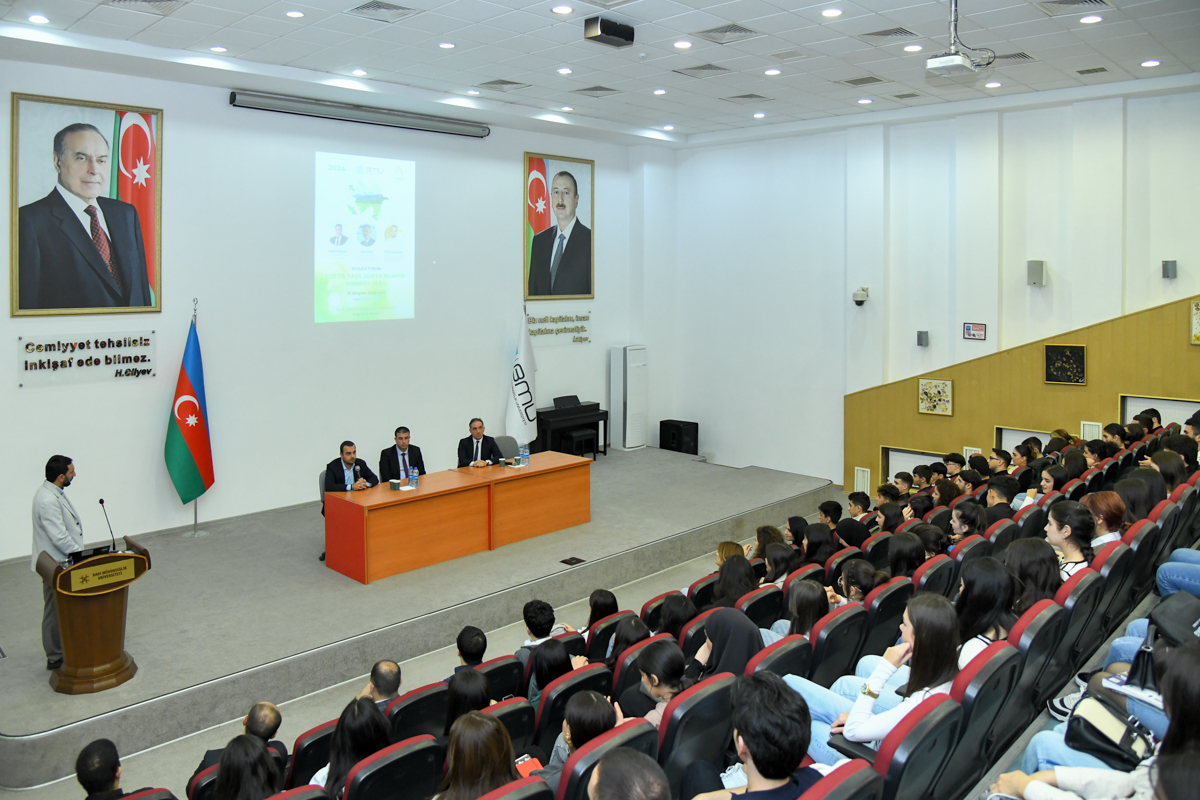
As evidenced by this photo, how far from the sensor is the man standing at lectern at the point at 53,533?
200 inches

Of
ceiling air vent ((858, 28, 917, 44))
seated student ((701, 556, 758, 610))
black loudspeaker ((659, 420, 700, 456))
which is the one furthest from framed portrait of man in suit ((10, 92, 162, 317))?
black loudspeaker ((659, 420, 700, 456))

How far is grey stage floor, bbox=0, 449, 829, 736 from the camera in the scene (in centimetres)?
507

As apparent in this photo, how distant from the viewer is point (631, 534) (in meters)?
8.04

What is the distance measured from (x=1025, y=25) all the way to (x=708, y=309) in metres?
6.03

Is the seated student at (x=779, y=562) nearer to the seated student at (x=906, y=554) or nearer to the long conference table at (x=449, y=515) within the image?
the seated student at (x=906, y=554)

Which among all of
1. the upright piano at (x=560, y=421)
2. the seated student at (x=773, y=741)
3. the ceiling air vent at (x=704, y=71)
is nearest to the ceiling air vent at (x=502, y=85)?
the ceiling air vent at (x=704, y=71)

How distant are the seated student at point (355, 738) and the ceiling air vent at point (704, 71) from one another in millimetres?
6490

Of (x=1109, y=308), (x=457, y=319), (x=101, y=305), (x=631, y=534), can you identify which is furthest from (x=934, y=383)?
(x=101, y=305)

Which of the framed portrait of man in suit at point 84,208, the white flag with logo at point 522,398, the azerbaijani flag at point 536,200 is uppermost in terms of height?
the azerbaijani flag at point 536,200

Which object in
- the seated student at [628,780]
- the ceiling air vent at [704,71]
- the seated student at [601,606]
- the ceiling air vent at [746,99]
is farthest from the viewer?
the ceiling air vent at [746,99]

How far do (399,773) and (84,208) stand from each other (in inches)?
251

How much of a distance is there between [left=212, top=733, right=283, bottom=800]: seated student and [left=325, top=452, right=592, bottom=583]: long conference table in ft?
11.6

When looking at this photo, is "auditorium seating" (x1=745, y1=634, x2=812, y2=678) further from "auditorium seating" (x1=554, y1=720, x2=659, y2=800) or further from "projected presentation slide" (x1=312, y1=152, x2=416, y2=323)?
"projected presentation slide" (x1=312, y1=152, x2=416, y2=323)

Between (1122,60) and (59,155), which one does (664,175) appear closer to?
(1122,60)
